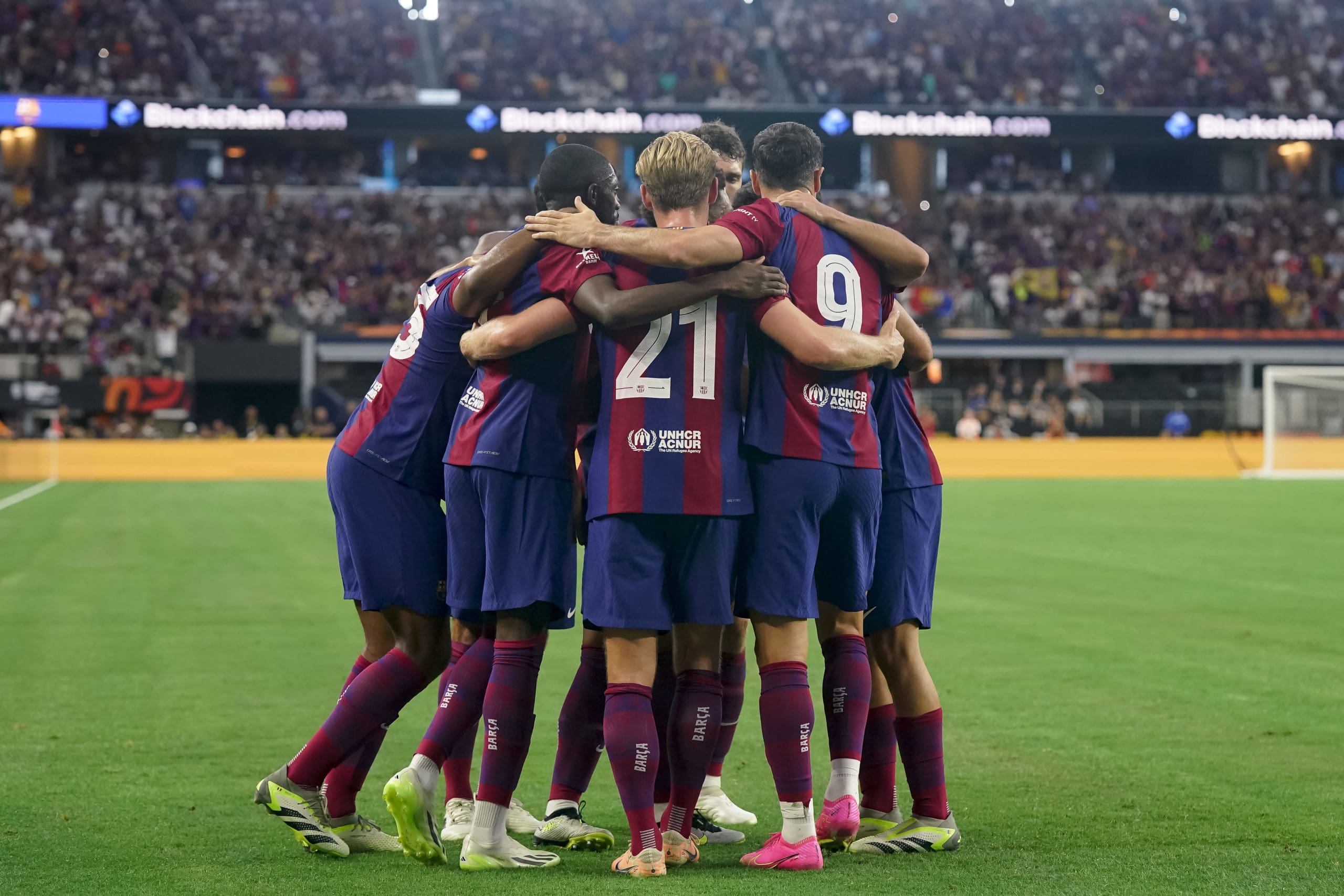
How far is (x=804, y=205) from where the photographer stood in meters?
4.70

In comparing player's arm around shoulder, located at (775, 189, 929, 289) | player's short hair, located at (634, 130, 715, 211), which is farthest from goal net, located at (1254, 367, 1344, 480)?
player's short hair, located at (634, 130, 715, 211)

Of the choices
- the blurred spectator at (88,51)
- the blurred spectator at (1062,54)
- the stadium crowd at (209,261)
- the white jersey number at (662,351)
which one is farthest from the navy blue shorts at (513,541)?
the blurred spectator at (1062,54)

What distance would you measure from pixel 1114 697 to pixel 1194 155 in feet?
143

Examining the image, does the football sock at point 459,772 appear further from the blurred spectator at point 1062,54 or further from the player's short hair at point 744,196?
the blurred spectator at point 1062,54

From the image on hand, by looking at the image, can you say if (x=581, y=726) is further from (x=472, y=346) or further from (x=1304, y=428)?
(x=1304, y=428)

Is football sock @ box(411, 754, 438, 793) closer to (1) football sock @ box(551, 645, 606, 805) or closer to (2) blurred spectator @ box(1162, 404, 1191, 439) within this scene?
(1) football sock @ box(551, 645, 606, 805)

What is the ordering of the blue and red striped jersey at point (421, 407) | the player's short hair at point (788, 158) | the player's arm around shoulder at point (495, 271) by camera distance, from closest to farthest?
the player's arm around shoulder at point (495, 271) < the player's short hair at point (788, 158) < the blue and red striped jersey at point (421, 407)

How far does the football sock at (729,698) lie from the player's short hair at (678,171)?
1.61 m

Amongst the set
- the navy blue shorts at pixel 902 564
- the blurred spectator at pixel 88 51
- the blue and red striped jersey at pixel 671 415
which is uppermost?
the blurred spectator at pixel 88 51

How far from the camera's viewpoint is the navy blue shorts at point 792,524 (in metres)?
4.48

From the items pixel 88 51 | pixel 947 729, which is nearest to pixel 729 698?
pixel 947 729

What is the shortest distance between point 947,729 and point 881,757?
194 cm

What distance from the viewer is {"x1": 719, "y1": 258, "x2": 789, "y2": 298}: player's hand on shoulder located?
4414mm

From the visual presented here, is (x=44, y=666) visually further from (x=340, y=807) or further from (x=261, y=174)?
(x=261, y=174)
